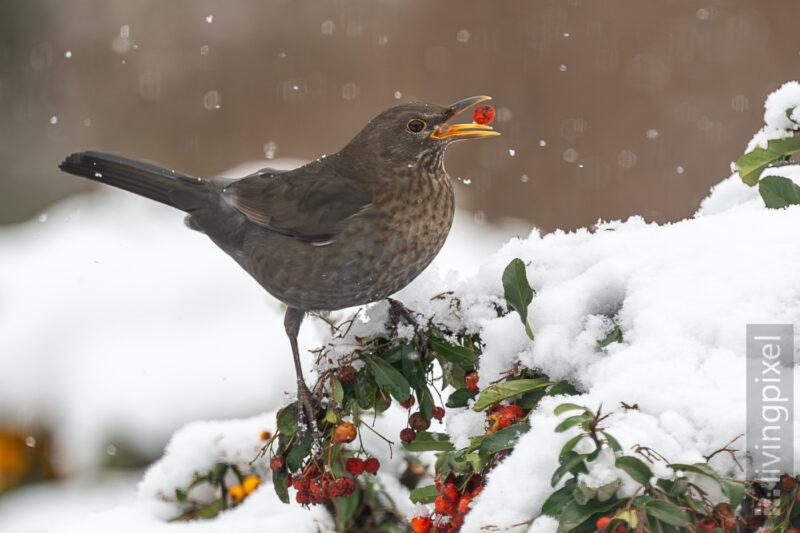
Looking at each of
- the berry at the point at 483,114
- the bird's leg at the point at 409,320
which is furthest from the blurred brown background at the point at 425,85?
the bird's leg at the point at 409,320

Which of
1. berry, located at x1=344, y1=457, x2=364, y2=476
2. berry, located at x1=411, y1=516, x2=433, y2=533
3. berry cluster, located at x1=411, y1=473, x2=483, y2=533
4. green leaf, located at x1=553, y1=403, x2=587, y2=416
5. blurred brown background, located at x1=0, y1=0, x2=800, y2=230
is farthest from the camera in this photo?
blurred brown background, located at x1=0, y1=0, x2=800, y2=230

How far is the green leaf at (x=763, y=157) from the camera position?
1.66 m

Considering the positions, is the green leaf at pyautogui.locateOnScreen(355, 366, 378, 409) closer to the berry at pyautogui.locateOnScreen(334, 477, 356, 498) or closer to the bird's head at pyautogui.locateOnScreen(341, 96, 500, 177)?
the berry at pyautogui.locateOnScreen(334, 477, 356, 498)

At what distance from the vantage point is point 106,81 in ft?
24.5

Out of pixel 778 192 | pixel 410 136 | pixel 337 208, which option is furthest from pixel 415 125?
pixel 778 192

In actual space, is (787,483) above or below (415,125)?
below

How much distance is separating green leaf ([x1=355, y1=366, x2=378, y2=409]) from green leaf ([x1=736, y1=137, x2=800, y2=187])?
929 mm

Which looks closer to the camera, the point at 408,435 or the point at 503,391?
the point at 503,391

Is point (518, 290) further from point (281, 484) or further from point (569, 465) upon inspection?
point (281, 484)

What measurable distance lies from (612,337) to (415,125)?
1043mm

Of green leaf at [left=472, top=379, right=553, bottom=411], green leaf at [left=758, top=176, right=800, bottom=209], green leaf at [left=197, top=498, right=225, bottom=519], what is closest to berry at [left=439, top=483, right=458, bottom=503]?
green leaf at [left=472, top=379, right=553, bottom=411]

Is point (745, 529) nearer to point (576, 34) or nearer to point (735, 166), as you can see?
point (735, 166)

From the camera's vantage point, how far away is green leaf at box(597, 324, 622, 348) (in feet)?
4.39

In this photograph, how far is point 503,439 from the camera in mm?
1275
